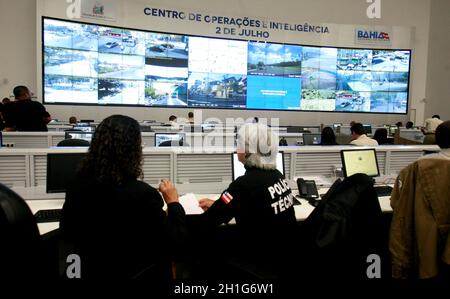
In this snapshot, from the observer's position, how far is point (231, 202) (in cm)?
181

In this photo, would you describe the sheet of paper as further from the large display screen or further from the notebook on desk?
the large display screen

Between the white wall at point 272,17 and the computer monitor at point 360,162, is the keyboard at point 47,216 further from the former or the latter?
the white wall at point 272,17

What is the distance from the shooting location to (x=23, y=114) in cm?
484

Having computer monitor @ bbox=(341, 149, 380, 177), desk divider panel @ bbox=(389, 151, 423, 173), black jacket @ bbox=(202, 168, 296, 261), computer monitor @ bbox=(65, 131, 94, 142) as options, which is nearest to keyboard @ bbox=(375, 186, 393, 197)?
computer monitor @ bbox=(341, 149, 380, 177)

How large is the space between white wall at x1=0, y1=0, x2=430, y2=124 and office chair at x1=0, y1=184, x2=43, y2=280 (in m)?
7.91

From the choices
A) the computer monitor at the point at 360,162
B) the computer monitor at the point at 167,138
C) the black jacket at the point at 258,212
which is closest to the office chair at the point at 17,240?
the black jacket at the point at 258,212

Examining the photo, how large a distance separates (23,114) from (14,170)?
279 centimetres

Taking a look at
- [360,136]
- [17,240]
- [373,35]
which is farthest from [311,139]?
[373,35]

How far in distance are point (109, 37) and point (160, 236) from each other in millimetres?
7869

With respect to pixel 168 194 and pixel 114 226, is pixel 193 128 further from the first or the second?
pixel 114 226

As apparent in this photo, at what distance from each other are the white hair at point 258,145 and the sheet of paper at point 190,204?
0.52 metres

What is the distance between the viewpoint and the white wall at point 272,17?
815cm

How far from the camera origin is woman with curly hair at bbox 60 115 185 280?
1.44 meters
